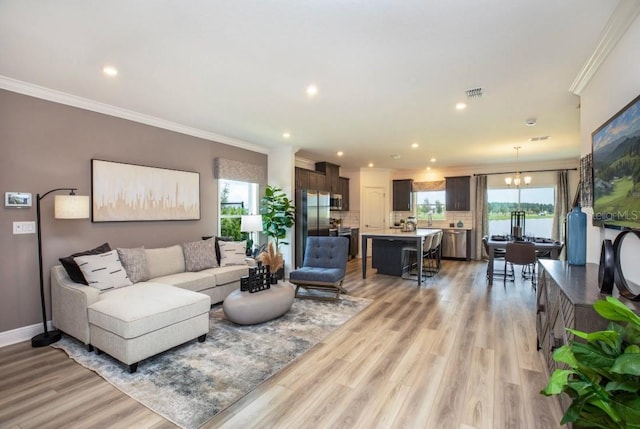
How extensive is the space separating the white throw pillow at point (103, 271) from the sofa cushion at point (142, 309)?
0.16 meters

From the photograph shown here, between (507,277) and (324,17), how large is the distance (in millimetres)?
6140

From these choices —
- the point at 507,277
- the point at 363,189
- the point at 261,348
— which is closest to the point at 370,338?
the point at 261,348

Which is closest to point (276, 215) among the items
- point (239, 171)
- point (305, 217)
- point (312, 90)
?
point (305, 217)

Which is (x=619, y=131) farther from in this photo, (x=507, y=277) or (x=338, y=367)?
(x=507, y=277)

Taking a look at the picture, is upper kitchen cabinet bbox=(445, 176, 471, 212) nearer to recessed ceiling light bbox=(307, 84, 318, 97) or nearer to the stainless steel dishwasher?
the stainless steel dishwasher

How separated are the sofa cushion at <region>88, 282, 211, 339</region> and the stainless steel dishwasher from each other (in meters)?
7.20

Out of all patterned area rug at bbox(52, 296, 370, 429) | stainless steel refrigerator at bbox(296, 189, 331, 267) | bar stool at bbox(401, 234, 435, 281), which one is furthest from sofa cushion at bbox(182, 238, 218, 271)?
bar stool at bbox(401, 234, 435, 281)

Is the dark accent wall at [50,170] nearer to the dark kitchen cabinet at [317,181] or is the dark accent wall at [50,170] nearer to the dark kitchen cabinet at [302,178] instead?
the dark kitchen cabinet at [302,178]

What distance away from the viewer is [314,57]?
2.61 meters

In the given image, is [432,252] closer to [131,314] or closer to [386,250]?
[386,250]

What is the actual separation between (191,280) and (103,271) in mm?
936

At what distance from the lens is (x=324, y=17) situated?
2.07 m

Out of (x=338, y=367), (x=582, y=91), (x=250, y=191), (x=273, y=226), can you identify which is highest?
(x=582, y=91)

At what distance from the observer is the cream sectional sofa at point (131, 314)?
2564 mm
